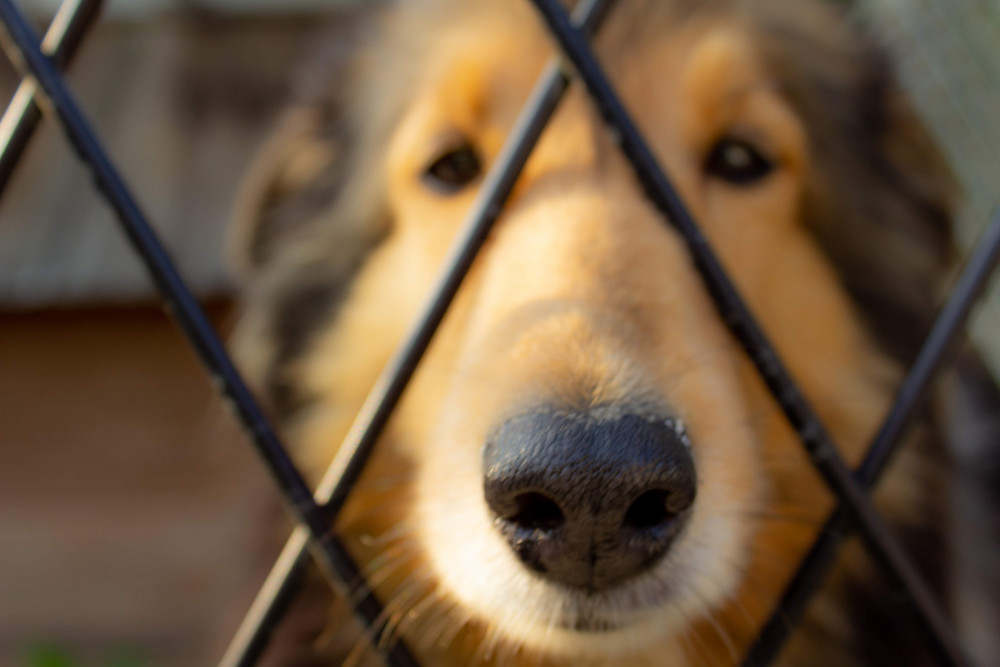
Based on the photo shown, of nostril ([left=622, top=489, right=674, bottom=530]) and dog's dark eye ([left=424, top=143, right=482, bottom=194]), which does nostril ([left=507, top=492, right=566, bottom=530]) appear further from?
dog's dark eye ([left=424, top=143, right=482, bottom=194])

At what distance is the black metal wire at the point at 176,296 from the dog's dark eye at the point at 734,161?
939mm

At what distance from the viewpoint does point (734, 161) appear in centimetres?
142

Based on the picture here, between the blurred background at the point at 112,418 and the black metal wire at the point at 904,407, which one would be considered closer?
the black metal wire at the point at 904,407

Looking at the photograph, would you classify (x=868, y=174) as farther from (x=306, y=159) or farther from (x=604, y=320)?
(x=306, y=159)

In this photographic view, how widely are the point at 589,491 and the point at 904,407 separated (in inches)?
11.6

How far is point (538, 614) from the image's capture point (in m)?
0.89

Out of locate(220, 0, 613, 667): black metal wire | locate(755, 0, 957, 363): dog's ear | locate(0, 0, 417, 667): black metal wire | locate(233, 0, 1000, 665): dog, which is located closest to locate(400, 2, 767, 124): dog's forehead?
locate(233, 0, 1000, 665): dog

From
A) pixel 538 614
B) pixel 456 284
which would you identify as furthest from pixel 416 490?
pixel 456 284

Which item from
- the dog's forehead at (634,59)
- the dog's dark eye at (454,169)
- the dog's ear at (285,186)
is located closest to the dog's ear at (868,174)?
the dog's forehead at (634,59)

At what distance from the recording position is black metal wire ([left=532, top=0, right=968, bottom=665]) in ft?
2.39

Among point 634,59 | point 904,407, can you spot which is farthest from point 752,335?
point 634,59

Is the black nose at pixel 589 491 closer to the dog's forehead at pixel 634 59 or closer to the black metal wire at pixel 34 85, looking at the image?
the black metal wire at pixel 34 85

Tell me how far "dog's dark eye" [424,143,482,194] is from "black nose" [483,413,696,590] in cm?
73

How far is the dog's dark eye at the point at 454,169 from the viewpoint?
148 cm
